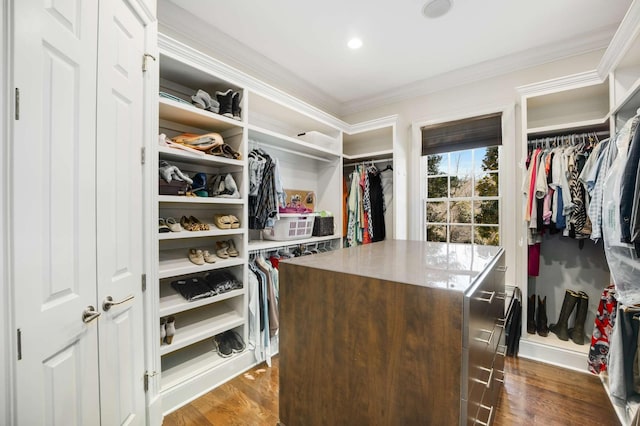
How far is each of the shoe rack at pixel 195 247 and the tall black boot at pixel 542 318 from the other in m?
2.64

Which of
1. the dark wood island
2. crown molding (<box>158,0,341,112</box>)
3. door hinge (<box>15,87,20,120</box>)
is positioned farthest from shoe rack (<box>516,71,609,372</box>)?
door hinge (<box>15,87,20,120</box>)

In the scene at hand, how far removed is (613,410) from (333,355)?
2.03 metres

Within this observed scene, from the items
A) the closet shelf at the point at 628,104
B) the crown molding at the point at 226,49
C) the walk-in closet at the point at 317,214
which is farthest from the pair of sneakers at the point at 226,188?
the closet shelf at the point at 628,104

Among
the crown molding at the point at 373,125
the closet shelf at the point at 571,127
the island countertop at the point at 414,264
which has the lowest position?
the island countertop at the point at 414,264

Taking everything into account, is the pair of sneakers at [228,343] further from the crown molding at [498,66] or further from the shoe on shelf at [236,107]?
the crown molding at [498,66]

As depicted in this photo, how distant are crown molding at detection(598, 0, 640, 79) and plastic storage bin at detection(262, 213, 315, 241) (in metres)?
2.64

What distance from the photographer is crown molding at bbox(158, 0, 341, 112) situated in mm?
2088

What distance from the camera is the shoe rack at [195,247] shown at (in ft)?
5.97

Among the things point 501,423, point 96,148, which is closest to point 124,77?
point 96,148

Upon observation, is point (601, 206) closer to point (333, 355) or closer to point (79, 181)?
point (333, 355)

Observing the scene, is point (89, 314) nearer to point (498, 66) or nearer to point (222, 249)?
point (222, 249)

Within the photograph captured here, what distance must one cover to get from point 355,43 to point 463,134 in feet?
5.15

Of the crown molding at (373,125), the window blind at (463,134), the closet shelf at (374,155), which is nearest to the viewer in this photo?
the window blind at (463,134)

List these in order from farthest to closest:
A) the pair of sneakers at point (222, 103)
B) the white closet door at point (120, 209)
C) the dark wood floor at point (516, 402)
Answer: the pair of sneakers at point (222, 103) < the dark wood floor at point (516, 402) < the white closet door at point (120, 209)
